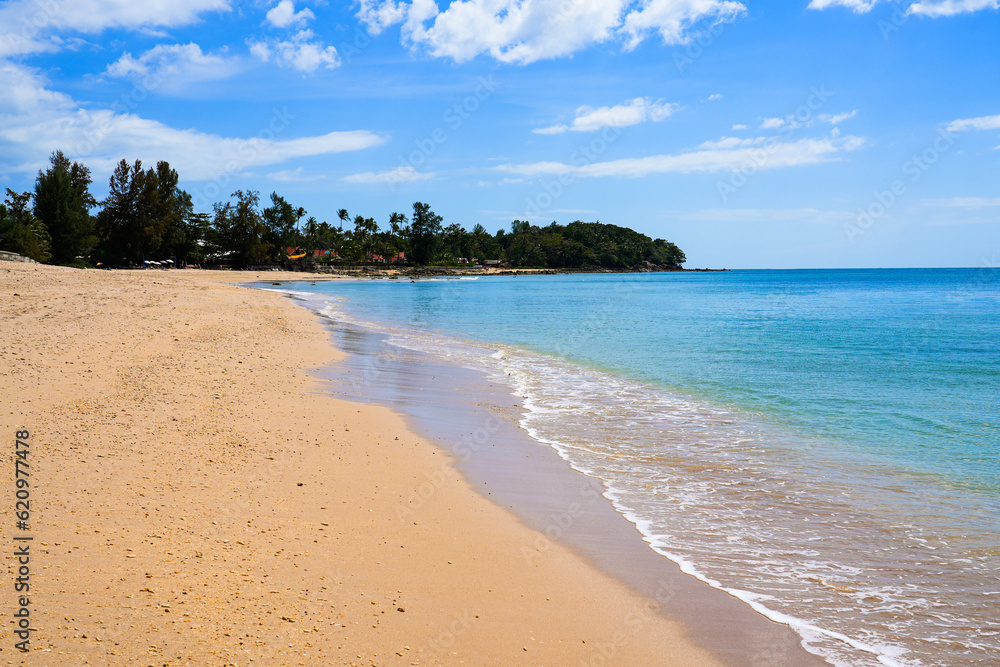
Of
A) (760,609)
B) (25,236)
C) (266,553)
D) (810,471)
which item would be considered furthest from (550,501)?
(25,236)

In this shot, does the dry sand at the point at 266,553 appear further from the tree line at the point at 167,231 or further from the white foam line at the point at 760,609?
the tree line at the point at 167,231

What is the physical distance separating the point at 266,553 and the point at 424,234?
140m

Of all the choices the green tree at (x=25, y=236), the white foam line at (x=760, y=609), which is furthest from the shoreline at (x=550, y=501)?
the green tree at (x=25, y=236)

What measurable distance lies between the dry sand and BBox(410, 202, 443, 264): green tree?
441ft

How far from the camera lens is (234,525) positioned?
4.65 metres

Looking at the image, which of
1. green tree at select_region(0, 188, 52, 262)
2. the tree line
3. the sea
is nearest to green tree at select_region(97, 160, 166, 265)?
the tree line

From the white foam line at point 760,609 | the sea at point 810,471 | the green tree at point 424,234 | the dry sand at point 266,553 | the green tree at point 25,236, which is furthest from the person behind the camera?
the green tree at point 424,234

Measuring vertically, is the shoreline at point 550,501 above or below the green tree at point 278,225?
below

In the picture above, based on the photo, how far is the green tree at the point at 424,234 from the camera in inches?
5522

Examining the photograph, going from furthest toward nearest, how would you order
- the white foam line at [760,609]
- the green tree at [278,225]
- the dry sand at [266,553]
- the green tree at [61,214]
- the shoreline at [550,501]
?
the green tree at [278,225] < the green tree at [61,214] < the shoreline at [550,501] < the white foam line at [760,609] < the dry sand at [266,553]

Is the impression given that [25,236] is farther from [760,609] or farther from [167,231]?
[760,609]

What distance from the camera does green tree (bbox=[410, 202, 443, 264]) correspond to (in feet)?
460

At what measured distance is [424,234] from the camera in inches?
5556

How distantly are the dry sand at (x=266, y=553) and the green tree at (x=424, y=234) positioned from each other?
13454 cm
